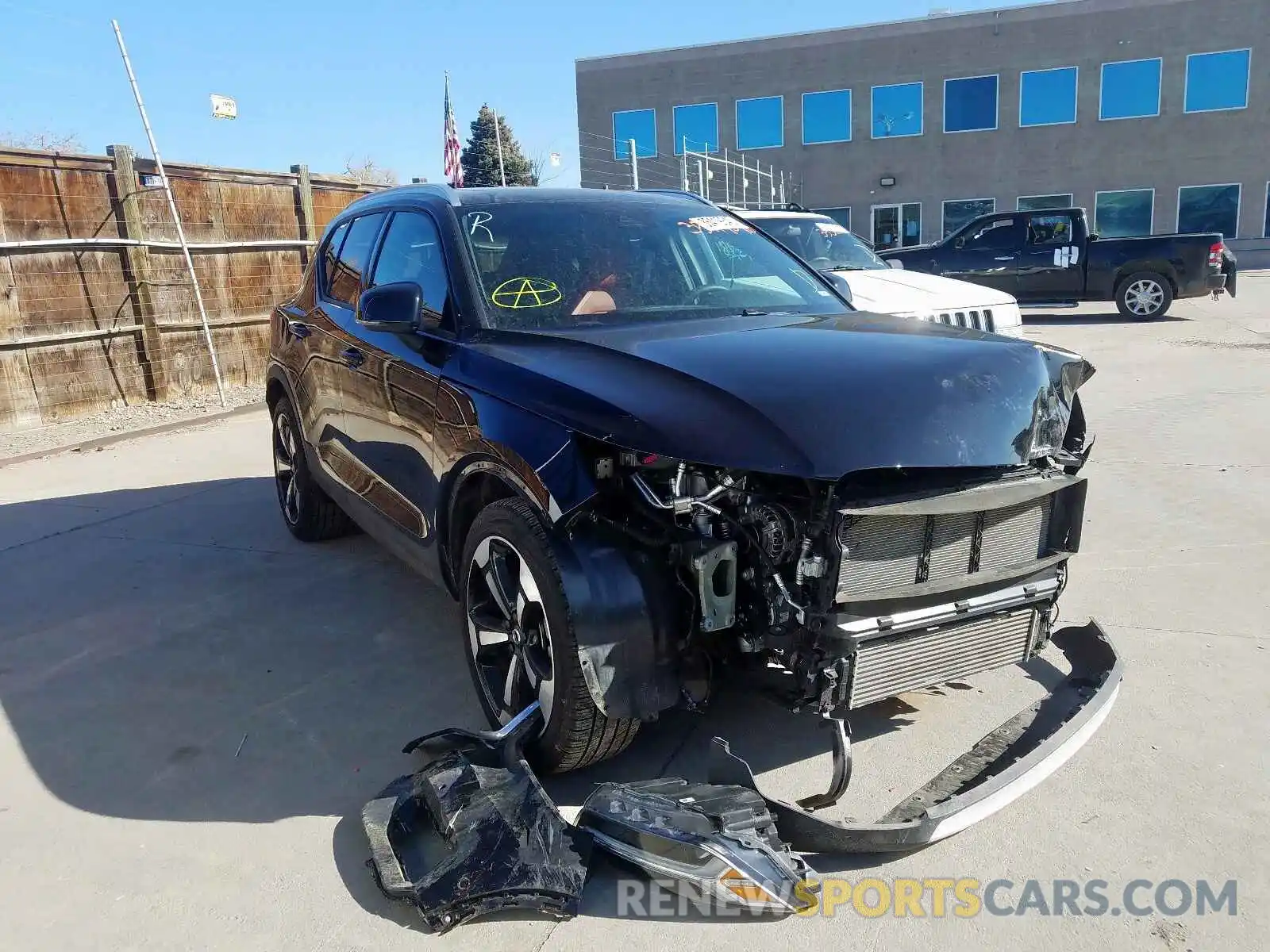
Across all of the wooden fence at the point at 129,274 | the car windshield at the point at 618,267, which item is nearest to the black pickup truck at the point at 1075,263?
the wooden fence at the point at 129,274

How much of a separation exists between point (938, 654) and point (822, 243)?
25.4 ft

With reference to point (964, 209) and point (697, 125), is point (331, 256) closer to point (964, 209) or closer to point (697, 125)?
Result: point (964, 209)

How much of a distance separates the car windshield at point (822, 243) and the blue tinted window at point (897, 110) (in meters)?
22.6

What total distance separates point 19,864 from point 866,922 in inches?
91.8

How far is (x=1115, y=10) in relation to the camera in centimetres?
2841

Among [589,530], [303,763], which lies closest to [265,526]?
[303,763]

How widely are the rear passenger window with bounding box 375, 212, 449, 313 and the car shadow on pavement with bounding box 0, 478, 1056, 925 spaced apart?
1.47 metres

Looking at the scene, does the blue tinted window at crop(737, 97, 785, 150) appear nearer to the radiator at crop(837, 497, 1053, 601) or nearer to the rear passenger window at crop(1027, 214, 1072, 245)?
the rear passenger window at crop(1027, 214, 1072, 245)

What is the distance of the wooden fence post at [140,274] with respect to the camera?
9789 mm

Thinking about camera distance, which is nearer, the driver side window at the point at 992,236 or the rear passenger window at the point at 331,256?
the rear passenger window at the point at 331,256

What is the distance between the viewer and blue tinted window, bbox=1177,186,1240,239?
1130 inches

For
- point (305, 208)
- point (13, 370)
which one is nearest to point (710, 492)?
point (13, 370)

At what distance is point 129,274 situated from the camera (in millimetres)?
9930

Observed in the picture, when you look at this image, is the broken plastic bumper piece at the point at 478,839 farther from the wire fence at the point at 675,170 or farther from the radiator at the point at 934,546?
the wire fence at the point at 675,170
